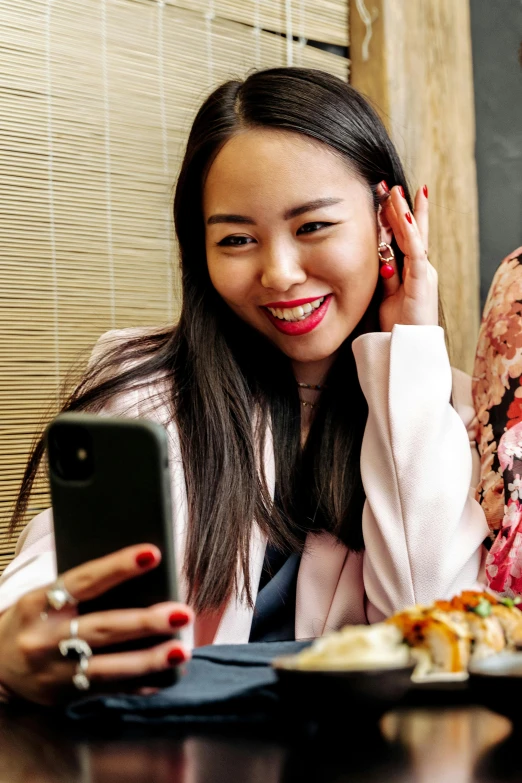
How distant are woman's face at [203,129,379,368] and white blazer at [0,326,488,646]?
3.7 inches

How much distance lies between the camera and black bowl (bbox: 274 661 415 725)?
664mm

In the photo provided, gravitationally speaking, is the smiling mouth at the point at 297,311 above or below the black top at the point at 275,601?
above

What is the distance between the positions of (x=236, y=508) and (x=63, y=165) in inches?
32.4

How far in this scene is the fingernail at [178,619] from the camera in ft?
2.38

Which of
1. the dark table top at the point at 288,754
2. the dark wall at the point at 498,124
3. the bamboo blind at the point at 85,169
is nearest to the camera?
the dark table top at the point at 288,754

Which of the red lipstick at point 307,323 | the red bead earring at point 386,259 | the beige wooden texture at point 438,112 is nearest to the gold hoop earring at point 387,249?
the red bead earring at point 386,259

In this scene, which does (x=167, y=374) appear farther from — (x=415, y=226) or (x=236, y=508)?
(x=415, y=226)

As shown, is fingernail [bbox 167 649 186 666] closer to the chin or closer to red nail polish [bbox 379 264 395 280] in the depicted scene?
the chin

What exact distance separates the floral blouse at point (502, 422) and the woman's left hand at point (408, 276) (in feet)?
0.41

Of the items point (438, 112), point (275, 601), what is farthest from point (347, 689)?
point (438, 112)

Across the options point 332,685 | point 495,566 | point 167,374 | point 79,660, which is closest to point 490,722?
point 332,685

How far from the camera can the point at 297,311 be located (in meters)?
1.51

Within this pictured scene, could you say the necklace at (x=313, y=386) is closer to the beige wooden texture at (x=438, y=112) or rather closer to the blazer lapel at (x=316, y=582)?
the blazer lapel at (x=316, y=582)

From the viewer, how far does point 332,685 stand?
67 centimetres
